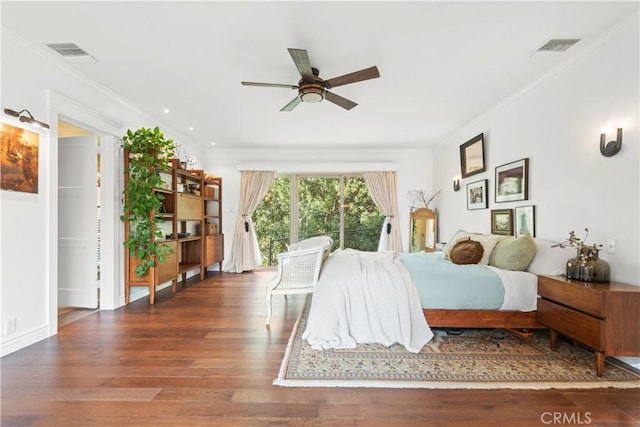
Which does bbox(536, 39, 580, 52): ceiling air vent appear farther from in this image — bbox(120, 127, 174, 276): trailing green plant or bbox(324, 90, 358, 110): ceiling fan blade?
bbox(120, 127, 174, 276): trailing green plant

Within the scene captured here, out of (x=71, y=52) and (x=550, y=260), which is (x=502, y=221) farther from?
(x=71, y=52)

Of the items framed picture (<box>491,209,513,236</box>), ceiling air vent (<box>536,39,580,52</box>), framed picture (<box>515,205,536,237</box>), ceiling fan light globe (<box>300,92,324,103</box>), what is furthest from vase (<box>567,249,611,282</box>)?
ceiling fan light globe (<box>300,92,324,103</box>)

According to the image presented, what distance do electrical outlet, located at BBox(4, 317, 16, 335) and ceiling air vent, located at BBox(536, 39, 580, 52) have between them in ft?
16.6

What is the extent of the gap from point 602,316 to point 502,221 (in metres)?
2.06

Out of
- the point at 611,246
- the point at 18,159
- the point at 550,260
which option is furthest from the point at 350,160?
the point at 18,159

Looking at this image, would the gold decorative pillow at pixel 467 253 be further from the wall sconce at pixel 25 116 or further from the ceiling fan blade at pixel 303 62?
the wall sconce at pixel 25 116

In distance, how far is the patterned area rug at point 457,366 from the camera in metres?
2.09

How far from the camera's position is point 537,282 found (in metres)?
2.72

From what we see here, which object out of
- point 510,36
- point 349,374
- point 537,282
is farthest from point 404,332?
point 510,36

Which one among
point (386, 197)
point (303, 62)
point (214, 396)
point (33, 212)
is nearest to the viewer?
point (214, 396)

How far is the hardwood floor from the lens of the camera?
173 cm

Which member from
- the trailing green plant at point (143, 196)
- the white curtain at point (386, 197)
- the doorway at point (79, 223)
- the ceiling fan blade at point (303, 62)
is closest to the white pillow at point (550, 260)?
the ceiling fan blade at point (303, 62)

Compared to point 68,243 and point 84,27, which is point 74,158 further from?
Answer: point 84,27

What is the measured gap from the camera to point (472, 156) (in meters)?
4.74
